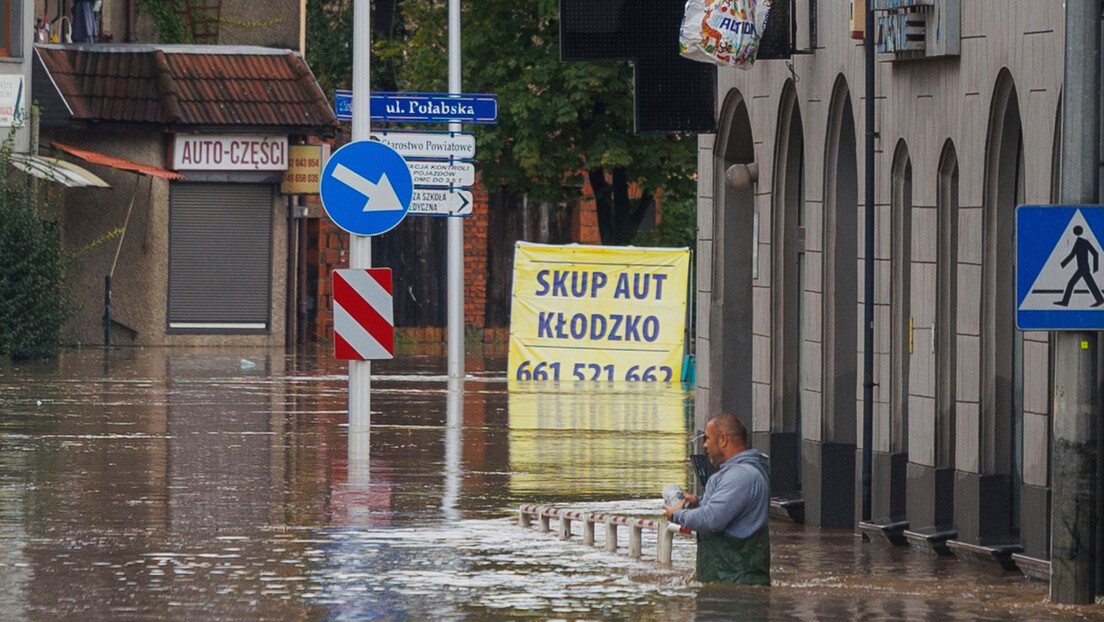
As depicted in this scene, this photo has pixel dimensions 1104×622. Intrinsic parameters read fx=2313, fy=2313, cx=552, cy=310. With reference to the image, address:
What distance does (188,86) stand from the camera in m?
37.9

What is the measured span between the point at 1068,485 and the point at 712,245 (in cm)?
769

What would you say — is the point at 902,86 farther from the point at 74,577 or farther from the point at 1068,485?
the point at 74,577

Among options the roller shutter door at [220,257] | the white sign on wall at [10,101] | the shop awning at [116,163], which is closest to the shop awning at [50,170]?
the white sign on wall at [10,101]

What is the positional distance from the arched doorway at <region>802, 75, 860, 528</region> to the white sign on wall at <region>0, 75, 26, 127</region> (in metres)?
20.3

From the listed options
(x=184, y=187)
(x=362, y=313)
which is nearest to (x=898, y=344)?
(x=362, y=313)

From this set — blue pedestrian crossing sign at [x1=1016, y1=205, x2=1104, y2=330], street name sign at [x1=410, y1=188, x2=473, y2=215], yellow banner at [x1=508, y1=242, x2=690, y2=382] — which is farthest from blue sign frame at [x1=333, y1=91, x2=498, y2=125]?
blue pedestrian crossing sign at [x1=1016, y1=205, x2=1104, y2=330]

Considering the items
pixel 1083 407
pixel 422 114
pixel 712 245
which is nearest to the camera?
pixel 1083 407

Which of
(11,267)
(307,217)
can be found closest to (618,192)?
(307,217)

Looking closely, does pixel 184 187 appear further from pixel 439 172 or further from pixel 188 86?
pixel 439 172

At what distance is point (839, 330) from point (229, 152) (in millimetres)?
24349

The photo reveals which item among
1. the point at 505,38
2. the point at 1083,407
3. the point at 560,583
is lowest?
the point at 560,583

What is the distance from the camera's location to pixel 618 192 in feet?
129

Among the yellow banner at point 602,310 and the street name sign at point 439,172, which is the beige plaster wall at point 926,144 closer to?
the yellow banner at point 602,310

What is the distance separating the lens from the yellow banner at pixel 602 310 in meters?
29.5
